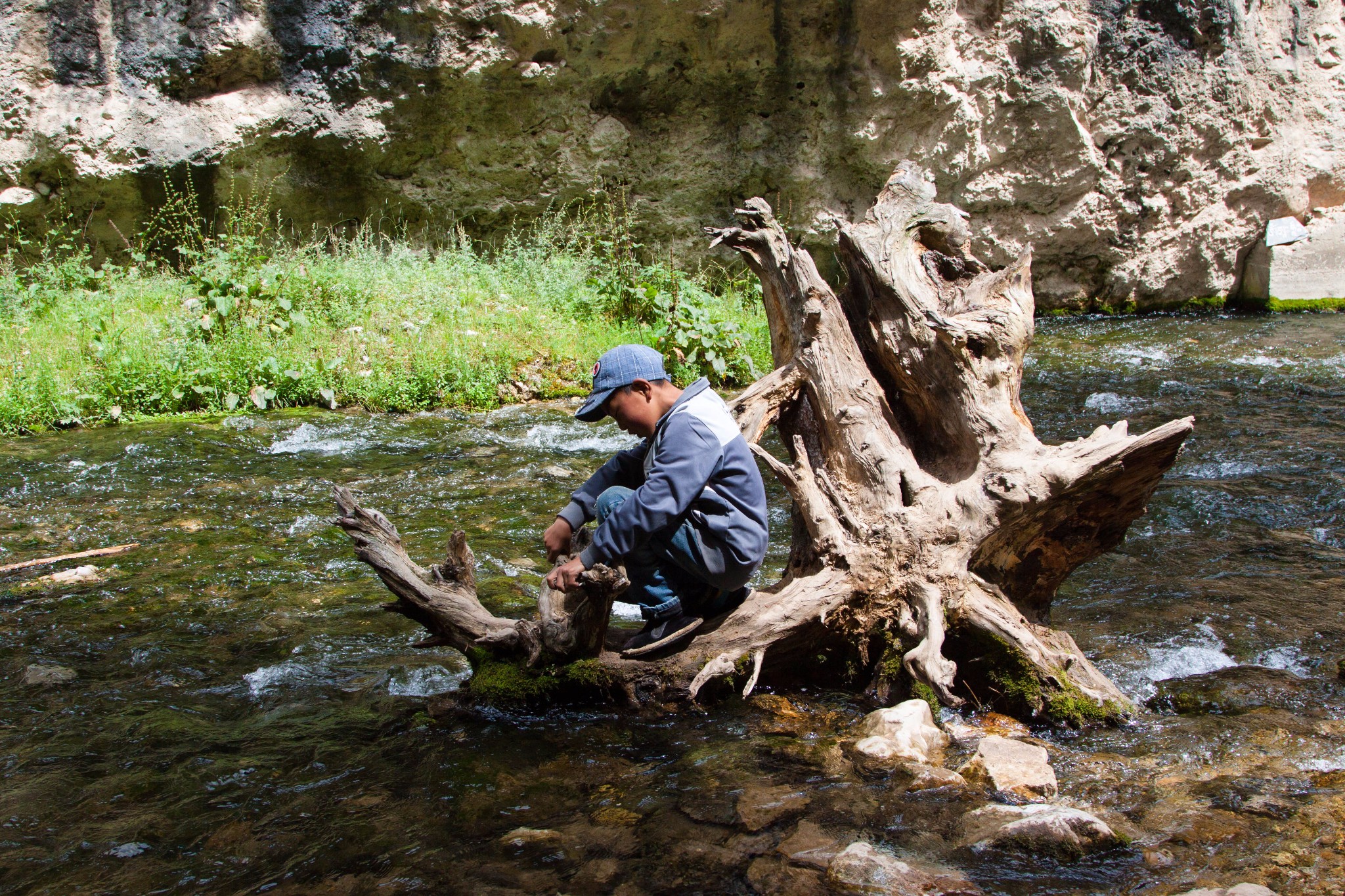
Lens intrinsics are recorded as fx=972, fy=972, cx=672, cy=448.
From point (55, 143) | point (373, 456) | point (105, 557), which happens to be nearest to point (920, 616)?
point (105, 557)

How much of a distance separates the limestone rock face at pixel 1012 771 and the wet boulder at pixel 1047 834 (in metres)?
0.20

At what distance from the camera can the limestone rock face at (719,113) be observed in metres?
10.0

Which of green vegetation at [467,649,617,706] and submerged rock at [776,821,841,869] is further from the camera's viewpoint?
green vegetation at [467,649,617,706]

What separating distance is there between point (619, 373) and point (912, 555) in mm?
1247

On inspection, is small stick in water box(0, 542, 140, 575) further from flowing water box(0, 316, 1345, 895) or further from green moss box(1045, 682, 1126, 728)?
green moss box(1045, 682, 1126, 728)

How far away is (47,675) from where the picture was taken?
12.1 feet

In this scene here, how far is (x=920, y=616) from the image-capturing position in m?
3.37

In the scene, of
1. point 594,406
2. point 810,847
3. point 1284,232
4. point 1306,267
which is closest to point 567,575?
point 594,406

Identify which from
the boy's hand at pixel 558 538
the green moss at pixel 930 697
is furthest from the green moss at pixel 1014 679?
the boy's hand at pixel 558 538

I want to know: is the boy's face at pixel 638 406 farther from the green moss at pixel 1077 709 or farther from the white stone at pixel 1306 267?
the white stone at pixel 1306 267

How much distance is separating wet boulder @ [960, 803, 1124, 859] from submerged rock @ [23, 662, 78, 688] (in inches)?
129

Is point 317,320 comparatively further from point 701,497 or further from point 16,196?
point 701,497

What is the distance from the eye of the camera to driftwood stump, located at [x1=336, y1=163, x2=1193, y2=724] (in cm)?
330

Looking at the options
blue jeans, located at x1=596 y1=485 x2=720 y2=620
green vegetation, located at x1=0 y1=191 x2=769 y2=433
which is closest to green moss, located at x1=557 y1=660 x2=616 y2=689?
blue jeans, located at x1=596 y1=485 x2=720 y2=620
